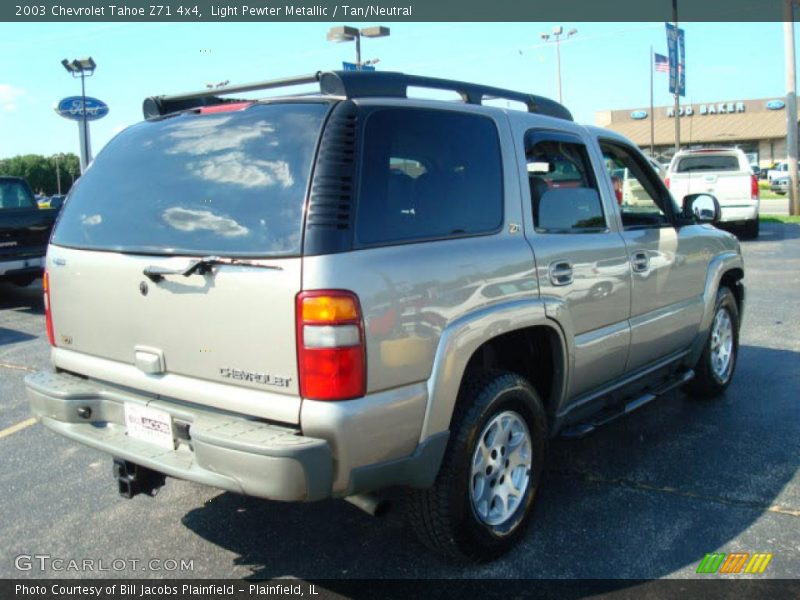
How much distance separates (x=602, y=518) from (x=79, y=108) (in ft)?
77.4

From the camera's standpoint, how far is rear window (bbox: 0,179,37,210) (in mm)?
11320

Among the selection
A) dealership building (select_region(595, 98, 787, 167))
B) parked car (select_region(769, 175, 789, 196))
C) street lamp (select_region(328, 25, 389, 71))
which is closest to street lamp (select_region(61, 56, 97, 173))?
street lamp (select_region(328, 25, 389, 71))

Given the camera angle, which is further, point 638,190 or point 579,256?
point 638,190

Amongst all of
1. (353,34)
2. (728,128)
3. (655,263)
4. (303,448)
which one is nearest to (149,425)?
(303,448)

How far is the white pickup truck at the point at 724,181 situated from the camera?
15133mm

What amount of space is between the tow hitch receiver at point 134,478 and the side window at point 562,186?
80.4 inches

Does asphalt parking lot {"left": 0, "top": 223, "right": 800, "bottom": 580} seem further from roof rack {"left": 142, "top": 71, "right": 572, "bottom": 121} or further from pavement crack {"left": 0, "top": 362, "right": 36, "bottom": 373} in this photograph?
roof rack {"left": 142, "top": 71, "right": 572, "bottom": 121}

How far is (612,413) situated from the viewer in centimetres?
405

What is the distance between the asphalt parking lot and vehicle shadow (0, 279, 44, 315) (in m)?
5.82

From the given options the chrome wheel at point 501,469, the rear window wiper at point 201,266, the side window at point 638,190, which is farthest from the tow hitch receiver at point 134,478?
the side window at point 638,190

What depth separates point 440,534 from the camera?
3008 mm

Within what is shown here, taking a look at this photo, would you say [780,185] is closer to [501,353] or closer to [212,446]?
[501,353]

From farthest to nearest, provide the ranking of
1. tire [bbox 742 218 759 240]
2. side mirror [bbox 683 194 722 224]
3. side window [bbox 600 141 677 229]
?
1. tire [bbox 742 218 759 240]
2. side mirror [bbox 683 194 722 224]
3. side window [bbox 600 141 677 229]

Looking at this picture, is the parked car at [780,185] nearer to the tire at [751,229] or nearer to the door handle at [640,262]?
the tire at [751,229]
